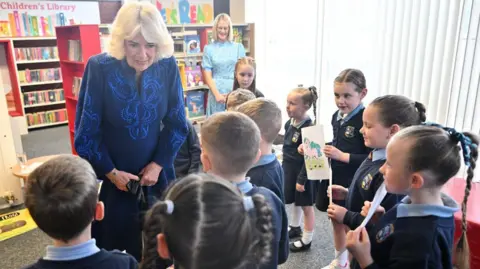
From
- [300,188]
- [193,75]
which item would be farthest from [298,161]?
[193,75]

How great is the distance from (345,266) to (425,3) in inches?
92.5

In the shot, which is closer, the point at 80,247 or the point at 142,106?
the point at 80,247

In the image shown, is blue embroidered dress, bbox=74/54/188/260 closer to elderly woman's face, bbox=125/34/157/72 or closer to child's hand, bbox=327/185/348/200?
elderly woman's face, bbox=125/34/157/72

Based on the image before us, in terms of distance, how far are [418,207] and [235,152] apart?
615 mm

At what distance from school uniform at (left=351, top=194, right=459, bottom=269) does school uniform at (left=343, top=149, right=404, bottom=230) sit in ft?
1.02

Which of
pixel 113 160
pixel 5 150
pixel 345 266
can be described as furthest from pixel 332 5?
pixel 5 150

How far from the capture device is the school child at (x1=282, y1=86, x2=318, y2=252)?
2.31 meters

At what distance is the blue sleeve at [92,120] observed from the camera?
1.53 metres

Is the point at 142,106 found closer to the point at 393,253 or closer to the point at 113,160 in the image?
the point at 113,160

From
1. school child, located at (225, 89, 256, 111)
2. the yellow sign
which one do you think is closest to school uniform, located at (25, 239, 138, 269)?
school child, located at (225, 89, 256, 111)

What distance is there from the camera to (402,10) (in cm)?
328

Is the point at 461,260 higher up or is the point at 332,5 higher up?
the point at 332,5

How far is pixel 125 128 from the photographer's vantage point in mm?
1593

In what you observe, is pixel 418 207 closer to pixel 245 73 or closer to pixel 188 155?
pixel 188 155
